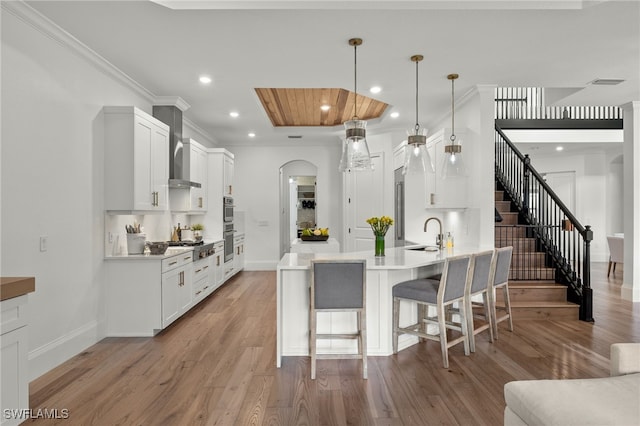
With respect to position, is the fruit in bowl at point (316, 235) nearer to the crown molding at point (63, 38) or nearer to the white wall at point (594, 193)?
the crown molding at point (63, 38)

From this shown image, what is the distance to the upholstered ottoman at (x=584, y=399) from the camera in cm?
152

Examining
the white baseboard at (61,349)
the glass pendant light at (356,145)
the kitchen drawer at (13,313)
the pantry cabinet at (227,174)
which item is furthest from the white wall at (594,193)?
the kitchen drawer at (13,313)

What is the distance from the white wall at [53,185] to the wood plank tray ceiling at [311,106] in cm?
218

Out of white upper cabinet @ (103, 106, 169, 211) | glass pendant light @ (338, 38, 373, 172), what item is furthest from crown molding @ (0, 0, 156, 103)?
glass pendant light @ (338, 38, 373, 172)

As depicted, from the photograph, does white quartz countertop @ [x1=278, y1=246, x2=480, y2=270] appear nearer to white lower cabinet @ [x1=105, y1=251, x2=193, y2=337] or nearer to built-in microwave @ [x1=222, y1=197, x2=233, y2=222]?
white lower cabinet @ [x1=105, y1=251, x2=193, y2=337]

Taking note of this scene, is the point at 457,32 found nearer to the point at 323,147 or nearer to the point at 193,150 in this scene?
the point at 193,150

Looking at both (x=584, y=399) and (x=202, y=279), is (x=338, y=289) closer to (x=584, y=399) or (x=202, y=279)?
(x=584, y=399)

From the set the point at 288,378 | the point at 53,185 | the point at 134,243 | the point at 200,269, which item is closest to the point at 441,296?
the point at 288,378

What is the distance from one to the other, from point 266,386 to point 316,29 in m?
2.87

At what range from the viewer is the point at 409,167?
12.9 ft

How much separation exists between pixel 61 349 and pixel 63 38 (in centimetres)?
267

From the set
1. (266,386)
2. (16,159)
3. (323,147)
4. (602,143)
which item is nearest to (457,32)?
(266,386)

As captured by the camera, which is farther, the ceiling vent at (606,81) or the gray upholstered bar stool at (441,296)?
the ceiling vent at (606,81)

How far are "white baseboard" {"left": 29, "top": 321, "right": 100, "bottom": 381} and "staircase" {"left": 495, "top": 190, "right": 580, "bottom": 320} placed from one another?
453 centimetres
